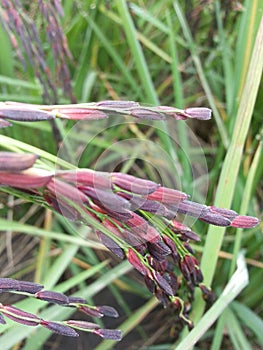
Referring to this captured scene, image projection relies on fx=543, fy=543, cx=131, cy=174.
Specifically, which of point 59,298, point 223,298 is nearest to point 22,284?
point 59,298

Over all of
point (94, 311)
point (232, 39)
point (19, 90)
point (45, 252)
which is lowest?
point (45, 252)

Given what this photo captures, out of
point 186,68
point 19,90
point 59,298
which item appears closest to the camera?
point 59,298

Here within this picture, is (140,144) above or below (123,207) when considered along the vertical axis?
below

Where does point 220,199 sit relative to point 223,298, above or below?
above

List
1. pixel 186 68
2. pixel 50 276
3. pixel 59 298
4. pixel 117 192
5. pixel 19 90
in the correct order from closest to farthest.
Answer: pixel 117 192 → pixel 59 298 → pixel 50 276 → pixel 19 90 → pixel 186 68

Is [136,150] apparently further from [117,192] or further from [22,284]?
[117,192]

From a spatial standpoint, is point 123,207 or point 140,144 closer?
point 123,207

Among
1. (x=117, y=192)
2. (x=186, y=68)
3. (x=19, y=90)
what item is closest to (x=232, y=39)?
(x=186, y=68)

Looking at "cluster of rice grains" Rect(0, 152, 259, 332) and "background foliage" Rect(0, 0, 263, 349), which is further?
"background foliage" Rect(0, 0, 263, 349)

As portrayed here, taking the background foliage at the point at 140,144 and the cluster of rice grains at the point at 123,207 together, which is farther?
the background foliage at the point at 140,144

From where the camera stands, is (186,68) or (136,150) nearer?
(136,150)
